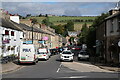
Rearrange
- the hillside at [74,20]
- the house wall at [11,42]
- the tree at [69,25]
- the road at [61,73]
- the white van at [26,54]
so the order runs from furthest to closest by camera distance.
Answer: the tree at [69,25]
the hillside at [74,20]
the house wall at [11,42]
the white van at [26,54]
the road at [61,73]

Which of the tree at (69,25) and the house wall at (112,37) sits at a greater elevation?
the tree at (69,25)

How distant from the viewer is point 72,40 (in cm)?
15538

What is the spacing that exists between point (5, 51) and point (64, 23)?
12991cm

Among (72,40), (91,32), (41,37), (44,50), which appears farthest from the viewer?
(72,40)

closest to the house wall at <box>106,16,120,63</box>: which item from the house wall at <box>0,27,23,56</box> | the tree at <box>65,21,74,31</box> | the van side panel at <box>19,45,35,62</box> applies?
the van side panel at <box>19,45,35,62</box>

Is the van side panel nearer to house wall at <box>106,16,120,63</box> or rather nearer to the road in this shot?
the road

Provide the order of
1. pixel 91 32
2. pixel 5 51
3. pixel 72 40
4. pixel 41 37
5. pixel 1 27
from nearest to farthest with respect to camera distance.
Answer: pixel 1 27, pixel 5 51, pixel 91 32, pixel 41 37, pixel 72 40

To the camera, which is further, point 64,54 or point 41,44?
point 41,44

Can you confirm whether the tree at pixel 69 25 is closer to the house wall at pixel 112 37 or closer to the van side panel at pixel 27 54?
the house wall at pixel 112 37

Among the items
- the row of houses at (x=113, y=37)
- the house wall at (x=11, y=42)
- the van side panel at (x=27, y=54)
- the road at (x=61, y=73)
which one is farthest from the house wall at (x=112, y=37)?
the house wall at (x=11, y=42)

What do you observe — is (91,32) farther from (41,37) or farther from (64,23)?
(64,23)

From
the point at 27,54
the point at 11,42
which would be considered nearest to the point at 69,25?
the point at 11,42

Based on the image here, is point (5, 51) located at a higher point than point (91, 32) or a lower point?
lower

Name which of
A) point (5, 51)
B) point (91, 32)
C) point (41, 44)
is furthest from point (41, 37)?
point (5, 51)
